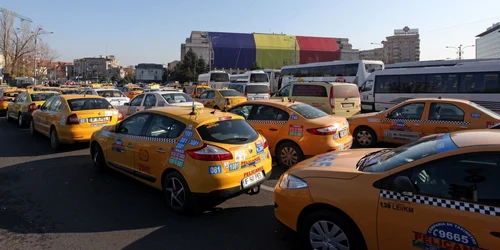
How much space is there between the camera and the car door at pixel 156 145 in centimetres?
469

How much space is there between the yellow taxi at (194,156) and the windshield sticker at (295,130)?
5.70 ft

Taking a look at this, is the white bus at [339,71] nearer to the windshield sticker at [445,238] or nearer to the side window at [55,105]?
the side window at [55,105]

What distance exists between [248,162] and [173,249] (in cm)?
157

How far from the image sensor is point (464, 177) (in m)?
2.60

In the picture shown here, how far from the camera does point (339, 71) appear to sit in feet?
89.8

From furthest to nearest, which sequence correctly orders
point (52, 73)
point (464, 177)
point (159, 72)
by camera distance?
point (52, 73) → point (159, 72) → point (464, 177)

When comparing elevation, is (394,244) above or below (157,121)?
below

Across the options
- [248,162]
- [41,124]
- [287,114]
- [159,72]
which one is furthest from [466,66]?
[159,72]

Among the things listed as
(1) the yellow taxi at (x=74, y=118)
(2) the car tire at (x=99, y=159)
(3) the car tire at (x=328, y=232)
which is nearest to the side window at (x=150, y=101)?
(1) the yellow taxi at (x=74, y=118)

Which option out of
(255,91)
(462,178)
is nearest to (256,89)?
(255,91)

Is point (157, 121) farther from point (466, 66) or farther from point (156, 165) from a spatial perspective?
point (466, 66)

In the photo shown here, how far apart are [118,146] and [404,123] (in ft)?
23.2

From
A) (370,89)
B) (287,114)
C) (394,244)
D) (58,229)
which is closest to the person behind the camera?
(394,244)

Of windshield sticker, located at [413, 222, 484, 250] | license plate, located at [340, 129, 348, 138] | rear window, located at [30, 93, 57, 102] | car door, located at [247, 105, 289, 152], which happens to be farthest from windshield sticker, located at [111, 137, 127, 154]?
rear window, located at [30, 93, 57, 102]
